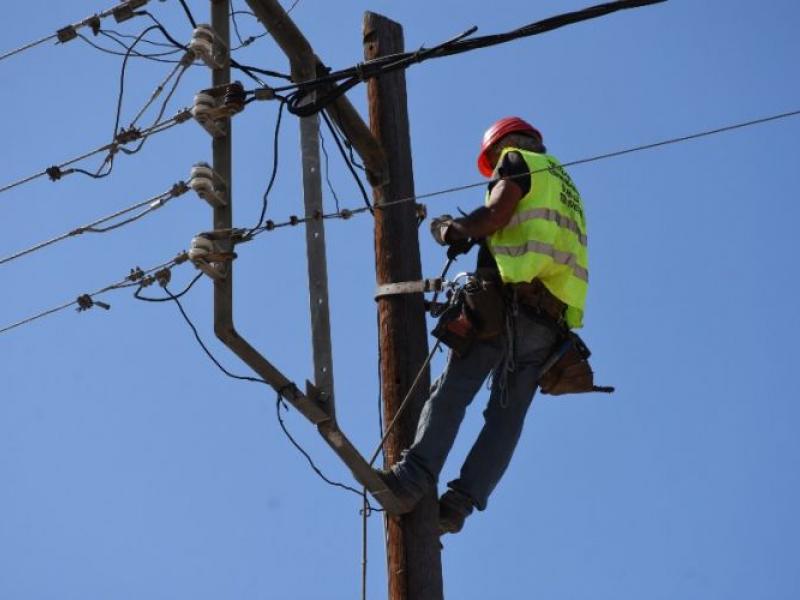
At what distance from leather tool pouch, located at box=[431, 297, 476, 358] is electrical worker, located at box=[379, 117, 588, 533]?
3cm

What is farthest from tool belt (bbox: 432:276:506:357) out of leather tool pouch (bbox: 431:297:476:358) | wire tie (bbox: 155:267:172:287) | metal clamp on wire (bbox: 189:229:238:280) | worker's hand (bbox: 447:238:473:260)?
wire tie (bbox: 155:267:172:287)

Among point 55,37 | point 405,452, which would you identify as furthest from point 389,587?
point 55,37

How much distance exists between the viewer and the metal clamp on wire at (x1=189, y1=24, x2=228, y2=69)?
795 cm

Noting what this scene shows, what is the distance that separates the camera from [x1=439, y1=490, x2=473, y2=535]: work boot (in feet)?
26.0

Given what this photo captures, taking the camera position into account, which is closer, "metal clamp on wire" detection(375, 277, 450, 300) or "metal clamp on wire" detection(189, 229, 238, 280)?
"metal clamp on wire" detection(189, 229, 238, 280)

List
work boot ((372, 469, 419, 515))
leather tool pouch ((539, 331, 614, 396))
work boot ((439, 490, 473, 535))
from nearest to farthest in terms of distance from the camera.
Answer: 1. work boot ((372, 469, 419, 515))
2. work boot ((439, 490, 473, 535))
3. leather tool pouch ((539, 331, 614, 396))

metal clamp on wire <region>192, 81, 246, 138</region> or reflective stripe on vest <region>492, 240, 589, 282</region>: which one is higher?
metal clamp on wire <region>192, 81, 246, 138</region>

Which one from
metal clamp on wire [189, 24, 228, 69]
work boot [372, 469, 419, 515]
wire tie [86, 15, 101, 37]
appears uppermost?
wire tie [86, 15, 101, 37]

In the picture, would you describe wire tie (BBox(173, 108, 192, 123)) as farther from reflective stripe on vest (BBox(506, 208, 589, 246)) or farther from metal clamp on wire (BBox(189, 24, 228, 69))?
reflective stripe on vest (BBox(506, 208, 589, 246))

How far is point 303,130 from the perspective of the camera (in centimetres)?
814

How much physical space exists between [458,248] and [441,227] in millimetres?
166

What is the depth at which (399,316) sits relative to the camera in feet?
27.2

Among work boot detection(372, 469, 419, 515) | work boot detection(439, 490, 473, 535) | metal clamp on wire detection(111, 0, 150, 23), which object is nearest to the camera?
work boot detection(372, 469, 419, 515)

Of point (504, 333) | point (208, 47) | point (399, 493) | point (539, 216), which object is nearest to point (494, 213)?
point (539, 216)
